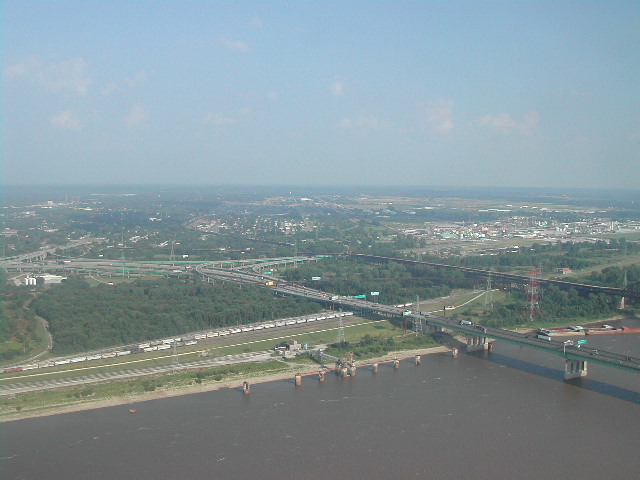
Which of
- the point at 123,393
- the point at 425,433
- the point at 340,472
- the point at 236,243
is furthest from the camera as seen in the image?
the point at 236,243

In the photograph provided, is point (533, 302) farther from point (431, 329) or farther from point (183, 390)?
point (183, 390)

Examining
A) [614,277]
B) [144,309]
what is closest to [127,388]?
[144,309]

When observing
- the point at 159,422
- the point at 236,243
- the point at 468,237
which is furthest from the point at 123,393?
the point at 468,237

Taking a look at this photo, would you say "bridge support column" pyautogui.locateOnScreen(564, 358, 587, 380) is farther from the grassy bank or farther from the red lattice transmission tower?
the grassy bank

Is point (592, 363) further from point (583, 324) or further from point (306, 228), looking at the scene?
point (306, 228)

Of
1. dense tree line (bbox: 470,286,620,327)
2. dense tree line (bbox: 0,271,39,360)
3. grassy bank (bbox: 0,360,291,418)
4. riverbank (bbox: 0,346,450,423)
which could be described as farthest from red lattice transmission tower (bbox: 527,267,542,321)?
dense tree line (bbox: 0,271,39,360)
